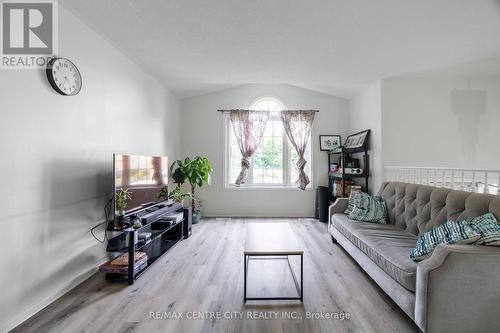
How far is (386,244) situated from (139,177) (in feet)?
8.85

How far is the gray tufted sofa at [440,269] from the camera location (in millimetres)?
1399

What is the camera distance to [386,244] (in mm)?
2053

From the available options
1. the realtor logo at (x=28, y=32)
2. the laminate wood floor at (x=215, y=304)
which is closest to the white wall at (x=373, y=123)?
the laminate wood floor at (x=215, y=304)

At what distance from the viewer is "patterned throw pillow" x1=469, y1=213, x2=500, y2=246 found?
1463 mm

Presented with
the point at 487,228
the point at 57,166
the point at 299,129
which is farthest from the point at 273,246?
the point at 299,129

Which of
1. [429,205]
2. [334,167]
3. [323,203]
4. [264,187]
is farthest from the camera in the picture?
[264,187]

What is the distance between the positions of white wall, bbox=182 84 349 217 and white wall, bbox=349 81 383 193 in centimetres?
65

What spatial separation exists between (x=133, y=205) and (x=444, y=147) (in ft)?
15.1

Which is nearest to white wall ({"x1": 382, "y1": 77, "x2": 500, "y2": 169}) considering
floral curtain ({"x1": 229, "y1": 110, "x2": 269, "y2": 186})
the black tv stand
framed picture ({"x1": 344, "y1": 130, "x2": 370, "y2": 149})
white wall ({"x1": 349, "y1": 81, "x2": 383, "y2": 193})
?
white wall ({"x1": 349, "y1": 81, "x2": 383, "y2": 193})

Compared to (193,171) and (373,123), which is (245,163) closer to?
(193,171)

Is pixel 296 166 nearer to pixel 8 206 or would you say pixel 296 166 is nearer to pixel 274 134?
pixel 274 134

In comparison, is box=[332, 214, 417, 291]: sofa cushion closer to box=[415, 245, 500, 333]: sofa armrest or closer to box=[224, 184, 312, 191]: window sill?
box=[415, 245, 500, 333]: sofa armrest

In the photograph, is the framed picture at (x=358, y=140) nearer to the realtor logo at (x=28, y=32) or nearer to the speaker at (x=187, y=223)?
the speaker at (x=187, y=223)

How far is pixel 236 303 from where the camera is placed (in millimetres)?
1921
